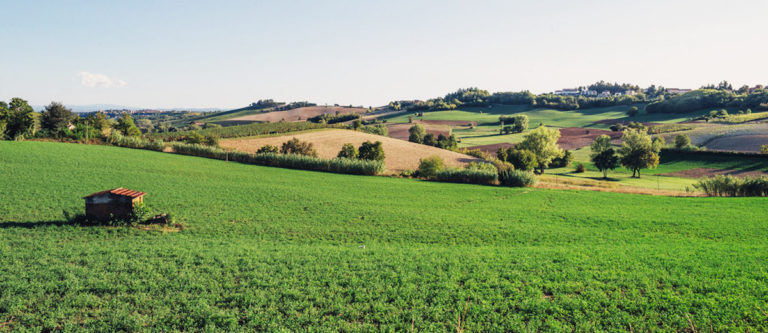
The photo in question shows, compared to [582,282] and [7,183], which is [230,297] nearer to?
[582,282]

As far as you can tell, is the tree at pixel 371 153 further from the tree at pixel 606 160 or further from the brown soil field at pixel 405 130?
the brown soil field at pixel 405 130

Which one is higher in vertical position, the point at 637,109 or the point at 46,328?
the point at 637,109

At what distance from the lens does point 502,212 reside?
30.0 meters

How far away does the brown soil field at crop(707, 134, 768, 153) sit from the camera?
260 feet

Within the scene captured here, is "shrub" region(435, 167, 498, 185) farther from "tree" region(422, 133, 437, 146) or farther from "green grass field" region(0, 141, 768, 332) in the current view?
"tree" region(422, 133, 437, 146)

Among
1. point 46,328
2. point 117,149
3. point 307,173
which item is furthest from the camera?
point 117,149

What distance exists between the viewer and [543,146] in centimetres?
8181

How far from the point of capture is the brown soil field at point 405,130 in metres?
122

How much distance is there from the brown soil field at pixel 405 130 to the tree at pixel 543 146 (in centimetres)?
4075

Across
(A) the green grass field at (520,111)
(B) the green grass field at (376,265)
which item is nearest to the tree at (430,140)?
(A) the green grass field at (520,111)

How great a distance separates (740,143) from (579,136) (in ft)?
130

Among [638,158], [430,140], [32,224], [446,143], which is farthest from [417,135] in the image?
[32,224]

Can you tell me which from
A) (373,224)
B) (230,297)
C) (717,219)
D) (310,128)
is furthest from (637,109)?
(230,297)

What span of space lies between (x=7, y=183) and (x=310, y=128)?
72248 mm
